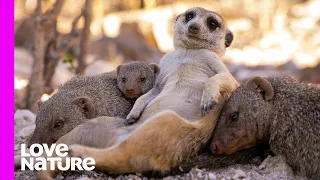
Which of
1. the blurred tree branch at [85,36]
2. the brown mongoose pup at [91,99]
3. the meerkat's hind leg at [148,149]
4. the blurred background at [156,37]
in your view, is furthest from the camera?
the blurred background at [156,37]

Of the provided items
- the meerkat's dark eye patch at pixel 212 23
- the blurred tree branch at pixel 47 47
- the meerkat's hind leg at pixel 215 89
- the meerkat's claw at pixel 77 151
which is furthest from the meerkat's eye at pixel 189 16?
the blurred tree branch at pixel 47 47

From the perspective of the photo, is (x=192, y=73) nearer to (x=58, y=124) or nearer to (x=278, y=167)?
(x=278, y=167)

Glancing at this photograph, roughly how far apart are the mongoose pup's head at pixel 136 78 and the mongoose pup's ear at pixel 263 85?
111 centimetres

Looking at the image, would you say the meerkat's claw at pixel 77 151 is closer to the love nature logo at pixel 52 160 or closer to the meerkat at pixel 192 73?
the love nature logo at pixel 52 160

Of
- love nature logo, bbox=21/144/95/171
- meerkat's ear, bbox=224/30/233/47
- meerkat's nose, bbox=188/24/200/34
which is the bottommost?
A: love nature logo, bbox=21/144/95/171

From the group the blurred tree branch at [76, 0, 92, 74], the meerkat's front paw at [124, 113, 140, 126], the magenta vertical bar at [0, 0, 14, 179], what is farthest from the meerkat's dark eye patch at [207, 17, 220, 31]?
the blurred tree branch at [76, 0, 92, 74]

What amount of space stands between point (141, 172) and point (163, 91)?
0.88 metres

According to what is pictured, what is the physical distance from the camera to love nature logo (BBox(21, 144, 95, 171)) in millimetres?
4254

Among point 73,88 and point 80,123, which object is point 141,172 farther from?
point 73,88

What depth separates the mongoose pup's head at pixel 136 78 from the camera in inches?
213

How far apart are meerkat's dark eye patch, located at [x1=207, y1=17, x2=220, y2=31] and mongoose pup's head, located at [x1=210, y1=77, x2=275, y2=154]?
94 centimetres

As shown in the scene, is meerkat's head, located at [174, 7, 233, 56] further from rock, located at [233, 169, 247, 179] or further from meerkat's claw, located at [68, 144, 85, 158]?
meerkat's claw, located at [68, 144, 85, 158]

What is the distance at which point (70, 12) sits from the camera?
76.8ft

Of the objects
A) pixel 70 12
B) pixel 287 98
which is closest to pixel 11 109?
pixel 287 98
